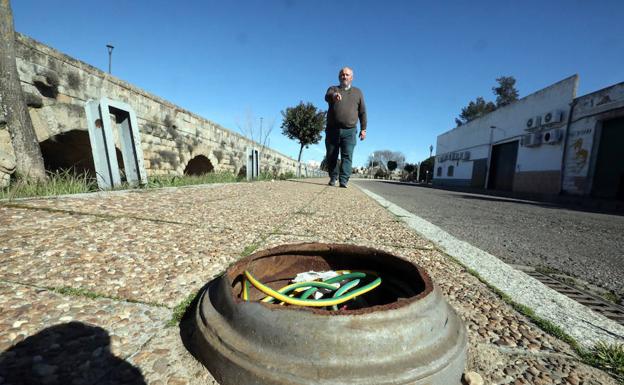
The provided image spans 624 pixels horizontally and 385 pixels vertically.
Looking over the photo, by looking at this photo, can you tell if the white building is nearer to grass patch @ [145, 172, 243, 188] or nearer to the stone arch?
grass patch @ [145, 172, 243, 188]

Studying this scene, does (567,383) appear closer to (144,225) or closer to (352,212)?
(144,225)

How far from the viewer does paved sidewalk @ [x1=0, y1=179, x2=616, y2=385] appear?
23.8 inches

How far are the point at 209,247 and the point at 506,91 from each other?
54477 mm

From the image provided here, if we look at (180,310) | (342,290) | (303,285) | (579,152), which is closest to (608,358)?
(342,290)

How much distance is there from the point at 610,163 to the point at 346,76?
12.3m

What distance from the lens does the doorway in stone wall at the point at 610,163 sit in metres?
10.9

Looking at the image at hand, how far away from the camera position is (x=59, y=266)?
961mm

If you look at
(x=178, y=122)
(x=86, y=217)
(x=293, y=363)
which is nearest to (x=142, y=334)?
(x=293, y=363)

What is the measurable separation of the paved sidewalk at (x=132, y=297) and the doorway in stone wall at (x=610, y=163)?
46.1ft

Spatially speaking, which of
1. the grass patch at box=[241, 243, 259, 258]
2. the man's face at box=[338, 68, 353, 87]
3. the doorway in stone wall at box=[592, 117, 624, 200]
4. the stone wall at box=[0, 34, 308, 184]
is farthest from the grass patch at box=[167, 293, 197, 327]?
the doorway in stone wall at box=[592, 117, 624, 200]

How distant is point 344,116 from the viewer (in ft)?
16.9

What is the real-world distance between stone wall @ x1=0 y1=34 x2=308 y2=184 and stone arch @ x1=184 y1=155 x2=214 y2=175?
18 centimetres

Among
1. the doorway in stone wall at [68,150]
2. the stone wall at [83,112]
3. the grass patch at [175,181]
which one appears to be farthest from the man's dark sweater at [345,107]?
the doorway in stone wall at [68,150]

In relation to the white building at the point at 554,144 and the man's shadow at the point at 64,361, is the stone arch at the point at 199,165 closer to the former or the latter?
the man's shadow at the point at 64,361
